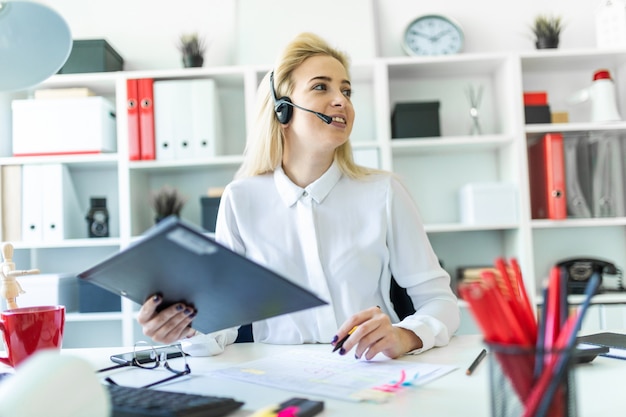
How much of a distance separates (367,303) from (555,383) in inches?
37.7

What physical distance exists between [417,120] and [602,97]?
2.80ft

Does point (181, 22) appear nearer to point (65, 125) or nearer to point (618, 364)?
point (65, 125)

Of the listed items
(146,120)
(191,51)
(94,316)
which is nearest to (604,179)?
(191,51)

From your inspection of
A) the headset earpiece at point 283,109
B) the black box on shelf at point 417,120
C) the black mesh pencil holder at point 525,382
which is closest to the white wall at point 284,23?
the black box on shelf at point 417,120

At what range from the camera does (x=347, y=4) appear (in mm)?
2988

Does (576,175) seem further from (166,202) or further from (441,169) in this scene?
(166,202)

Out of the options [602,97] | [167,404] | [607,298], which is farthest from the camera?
[602,97]

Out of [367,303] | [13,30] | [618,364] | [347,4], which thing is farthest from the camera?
[347,4]

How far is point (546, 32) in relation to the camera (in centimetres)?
281

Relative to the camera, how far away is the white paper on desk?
790mm

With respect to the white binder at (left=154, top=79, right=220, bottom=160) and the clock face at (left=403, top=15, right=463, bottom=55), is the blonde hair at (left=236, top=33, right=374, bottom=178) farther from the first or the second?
the clock face at (left=403, top=15, right=463, bottom=55)

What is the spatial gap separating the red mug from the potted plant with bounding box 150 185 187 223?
1.79m

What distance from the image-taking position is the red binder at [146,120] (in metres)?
2.72

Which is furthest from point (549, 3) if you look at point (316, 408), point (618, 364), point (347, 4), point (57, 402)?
point (57, 402)
